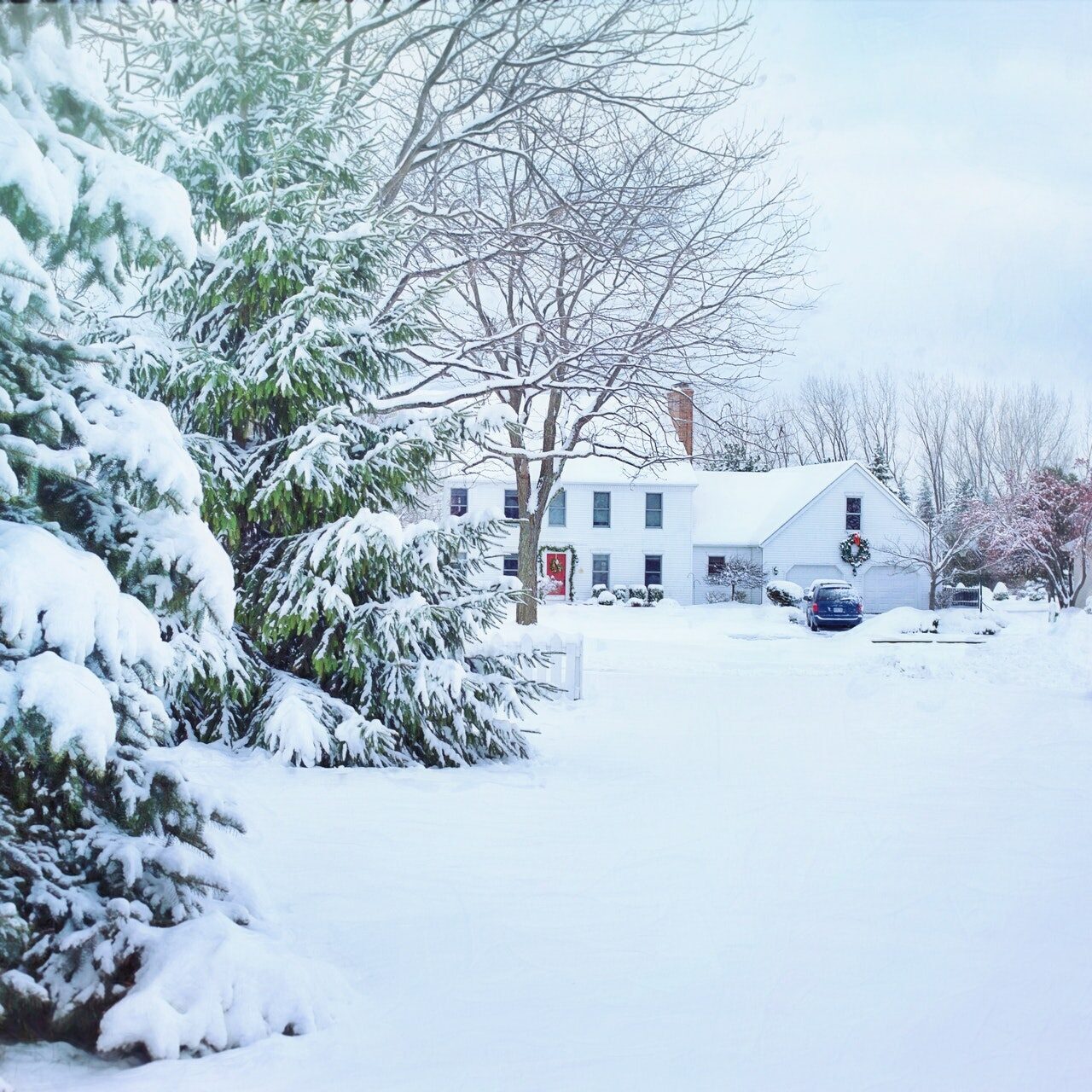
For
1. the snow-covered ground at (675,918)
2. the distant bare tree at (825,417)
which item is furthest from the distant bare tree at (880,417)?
the snow-covered ground at (675,918)

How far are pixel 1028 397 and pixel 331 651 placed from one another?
57.5m

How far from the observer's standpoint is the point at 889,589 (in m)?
41.8

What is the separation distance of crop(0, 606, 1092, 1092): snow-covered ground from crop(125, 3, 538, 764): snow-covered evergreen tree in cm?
67

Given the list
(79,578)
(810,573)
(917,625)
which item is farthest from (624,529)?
(79,578)

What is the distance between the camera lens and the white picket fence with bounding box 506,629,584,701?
12.8 m

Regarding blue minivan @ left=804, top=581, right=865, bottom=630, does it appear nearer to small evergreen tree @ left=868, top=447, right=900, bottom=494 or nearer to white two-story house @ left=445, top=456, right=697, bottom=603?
white two-story house @ left=445, top=456, right=697, bottom=603

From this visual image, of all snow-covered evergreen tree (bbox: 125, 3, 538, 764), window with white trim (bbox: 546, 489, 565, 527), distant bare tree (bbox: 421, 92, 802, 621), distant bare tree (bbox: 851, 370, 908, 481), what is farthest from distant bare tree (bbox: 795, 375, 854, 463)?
snow-covered evergreen tree (bbox: 125, 3, 538, 764)

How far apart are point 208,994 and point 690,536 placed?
127 feet

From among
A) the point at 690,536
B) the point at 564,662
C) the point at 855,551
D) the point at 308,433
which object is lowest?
the point at 564,662

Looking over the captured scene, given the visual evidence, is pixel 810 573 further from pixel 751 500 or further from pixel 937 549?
pixel 937 549

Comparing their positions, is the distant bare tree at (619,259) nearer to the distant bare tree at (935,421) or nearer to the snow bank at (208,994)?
the snow bank at (208,994)

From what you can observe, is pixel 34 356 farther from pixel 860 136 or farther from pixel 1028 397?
pixel 1028 397

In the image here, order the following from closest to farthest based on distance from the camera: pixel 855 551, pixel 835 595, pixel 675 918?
pixel 675 918 < pixel 835 595 < pixel 855 551

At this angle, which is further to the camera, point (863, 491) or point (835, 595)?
point (863, 491)
